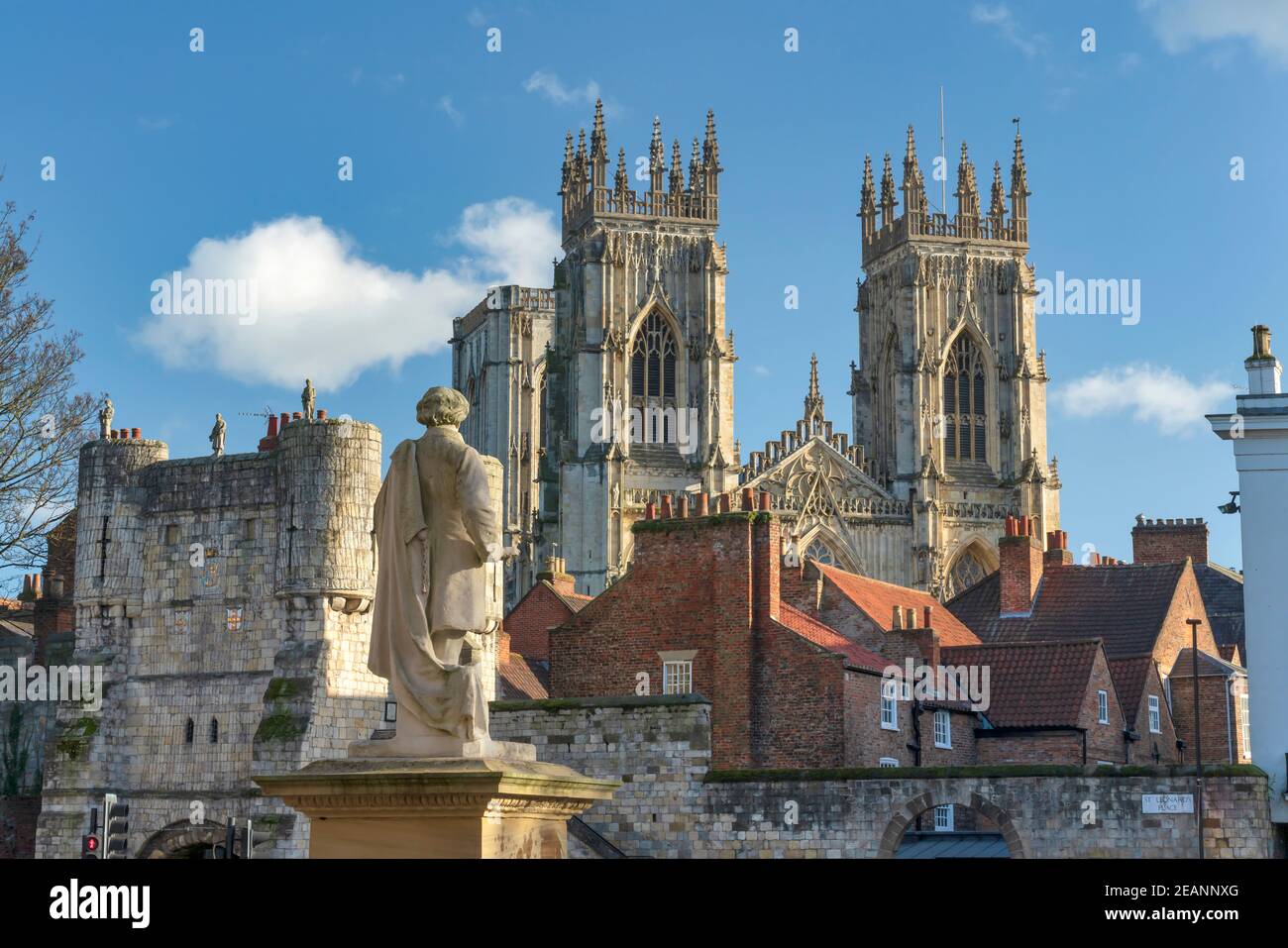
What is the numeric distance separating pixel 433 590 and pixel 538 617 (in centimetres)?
4338

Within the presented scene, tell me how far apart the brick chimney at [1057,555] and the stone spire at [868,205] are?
180 feet

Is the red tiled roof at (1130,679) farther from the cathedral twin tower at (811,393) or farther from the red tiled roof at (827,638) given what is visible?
the cathedral twin tower at (811,393)

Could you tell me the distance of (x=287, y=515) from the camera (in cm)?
3919

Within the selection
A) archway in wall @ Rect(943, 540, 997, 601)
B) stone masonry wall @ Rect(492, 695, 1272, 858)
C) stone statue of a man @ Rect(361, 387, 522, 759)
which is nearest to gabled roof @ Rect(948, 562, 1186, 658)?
stone masonry wall @ Rect(492, 695, 1272, 858)

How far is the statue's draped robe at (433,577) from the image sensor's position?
36.0 feet

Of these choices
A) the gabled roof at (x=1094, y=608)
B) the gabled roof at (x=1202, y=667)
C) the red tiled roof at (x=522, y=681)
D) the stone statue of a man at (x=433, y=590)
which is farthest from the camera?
the gabled roof at (x=1094, y=608)

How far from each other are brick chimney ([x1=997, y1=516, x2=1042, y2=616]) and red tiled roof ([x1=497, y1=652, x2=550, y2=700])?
12.0 metres

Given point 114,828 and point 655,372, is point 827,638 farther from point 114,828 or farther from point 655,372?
point 655,372

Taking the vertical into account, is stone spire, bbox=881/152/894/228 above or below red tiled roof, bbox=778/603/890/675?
above

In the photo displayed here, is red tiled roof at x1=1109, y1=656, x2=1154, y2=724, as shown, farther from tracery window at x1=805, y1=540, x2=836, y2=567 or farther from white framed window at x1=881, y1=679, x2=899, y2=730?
tracery window at x1=805, y1=540, x2=836, y2=567

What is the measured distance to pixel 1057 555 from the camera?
53438 millimetres

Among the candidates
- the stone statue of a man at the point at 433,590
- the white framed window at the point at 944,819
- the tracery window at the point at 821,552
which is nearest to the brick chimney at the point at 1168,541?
the white framed window at the point at 944,819

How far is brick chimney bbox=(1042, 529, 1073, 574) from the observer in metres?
53.1

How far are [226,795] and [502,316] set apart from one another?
8506 cm
